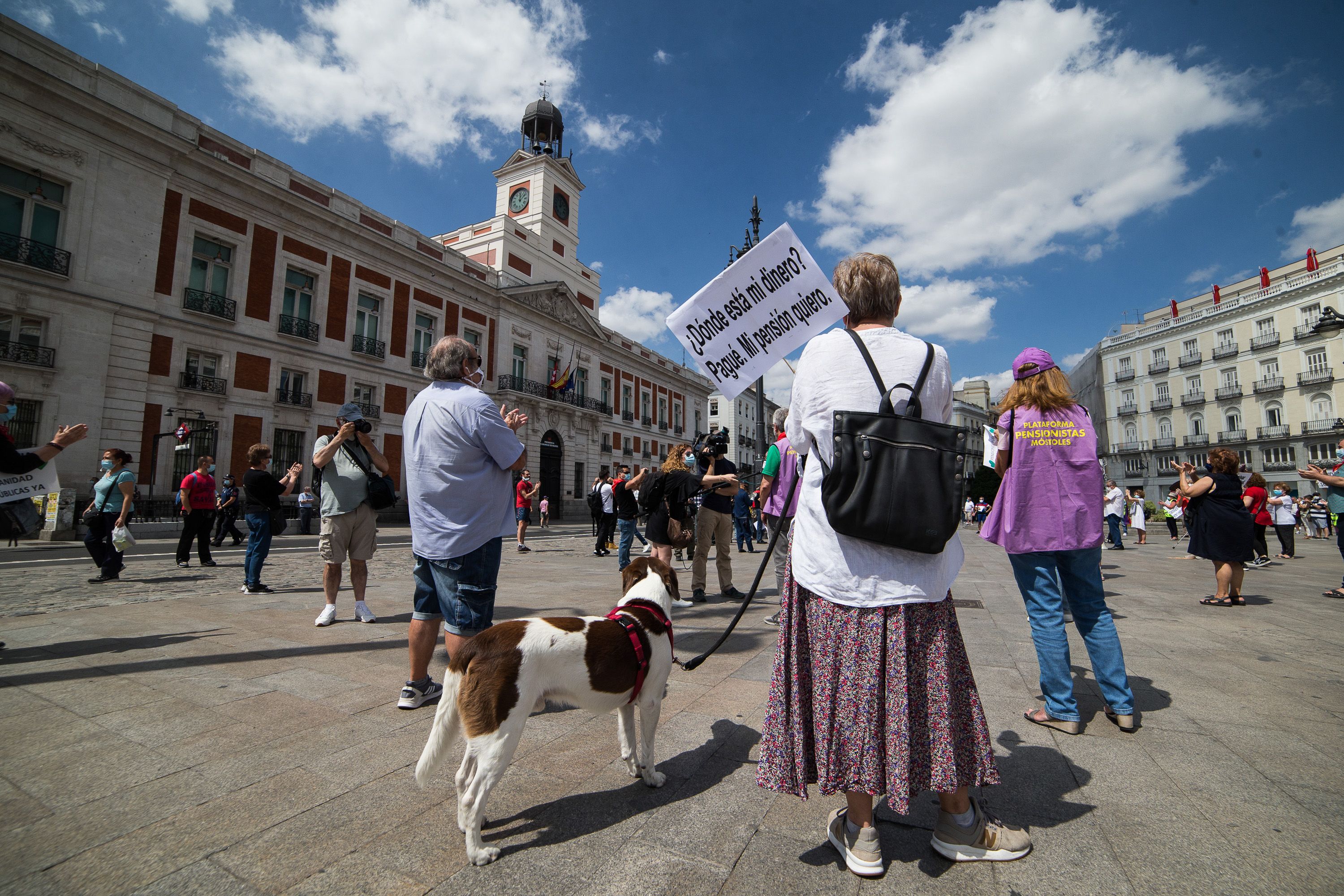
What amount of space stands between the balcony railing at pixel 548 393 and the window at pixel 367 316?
6.99 meters

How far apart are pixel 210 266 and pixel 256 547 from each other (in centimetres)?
1843

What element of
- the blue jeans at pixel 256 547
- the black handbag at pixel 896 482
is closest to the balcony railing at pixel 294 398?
the blue jeans at pixel 256 547

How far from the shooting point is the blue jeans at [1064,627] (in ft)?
9.09

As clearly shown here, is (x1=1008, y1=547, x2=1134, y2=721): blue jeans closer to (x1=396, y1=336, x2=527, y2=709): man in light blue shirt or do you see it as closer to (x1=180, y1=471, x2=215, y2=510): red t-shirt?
(x1=396, y1=336, x2=527, y2=709): man in light blue shirt

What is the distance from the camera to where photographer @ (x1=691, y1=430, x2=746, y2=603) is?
607 centimetres

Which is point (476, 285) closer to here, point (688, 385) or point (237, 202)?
point (237, 202)

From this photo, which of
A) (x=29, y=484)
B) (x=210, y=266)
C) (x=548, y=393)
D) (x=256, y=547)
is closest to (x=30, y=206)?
(x=210, y=266)

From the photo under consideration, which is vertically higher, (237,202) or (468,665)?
(237,202)

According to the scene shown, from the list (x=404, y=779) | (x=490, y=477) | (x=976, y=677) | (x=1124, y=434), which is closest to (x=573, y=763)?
(x=404, y=779)

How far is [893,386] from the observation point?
1.75 meters

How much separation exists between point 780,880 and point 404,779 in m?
1.47

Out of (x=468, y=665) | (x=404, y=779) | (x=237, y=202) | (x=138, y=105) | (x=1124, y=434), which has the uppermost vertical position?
(x=138, y=105)

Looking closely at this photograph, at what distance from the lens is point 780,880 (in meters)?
Answer: 1.66

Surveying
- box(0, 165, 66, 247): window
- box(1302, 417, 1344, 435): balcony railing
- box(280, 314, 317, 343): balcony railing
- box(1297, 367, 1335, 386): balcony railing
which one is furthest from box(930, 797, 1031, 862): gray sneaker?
box(1297, 367, 1335, 386): balcony railing
